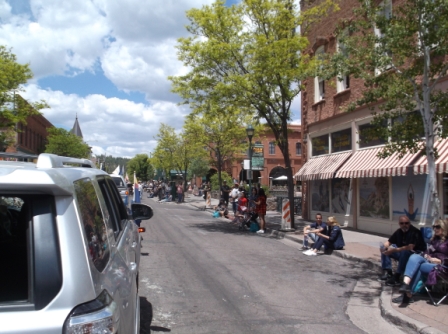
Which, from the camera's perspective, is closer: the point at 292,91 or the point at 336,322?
the point at 336,322

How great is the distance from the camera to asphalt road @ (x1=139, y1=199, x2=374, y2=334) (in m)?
5.73

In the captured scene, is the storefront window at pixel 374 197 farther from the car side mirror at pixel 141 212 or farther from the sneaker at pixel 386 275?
the car side mirror at pixel 141 212

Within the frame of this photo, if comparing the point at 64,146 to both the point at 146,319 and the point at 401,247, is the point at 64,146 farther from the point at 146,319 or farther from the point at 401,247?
the point at 146,319

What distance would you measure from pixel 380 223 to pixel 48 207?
46.5 feet

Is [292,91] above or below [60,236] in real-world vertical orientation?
above

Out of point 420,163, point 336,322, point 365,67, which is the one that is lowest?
point 336,322

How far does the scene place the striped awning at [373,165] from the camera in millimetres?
12533

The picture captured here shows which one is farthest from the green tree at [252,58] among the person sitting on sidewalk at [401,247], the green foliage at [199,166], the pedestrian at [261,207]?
the green foliage at [199,166]

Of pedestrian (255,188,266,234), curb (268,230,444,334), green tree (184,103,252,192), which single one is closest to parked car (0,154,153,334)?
curb (268,230,444,334)

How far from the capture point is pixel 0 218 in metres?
2.78

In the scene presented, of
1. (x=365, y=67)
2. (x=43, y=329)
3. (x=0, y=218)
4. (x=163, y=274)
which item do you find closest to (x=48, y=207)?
(x=43, y=329)

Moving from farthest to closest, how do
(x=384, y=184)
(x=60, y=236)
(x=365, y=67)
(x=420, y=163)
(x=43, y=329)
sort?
(x=384, y=184), (x=420, y=163), (x=365, y=67), (x=60, y=236), (x=43, y=329)

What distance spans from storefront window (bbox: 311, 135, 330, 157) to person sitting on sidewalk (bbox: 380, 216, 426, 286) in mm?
10591

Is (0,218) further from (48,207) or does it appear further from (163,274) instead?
(163,274)
